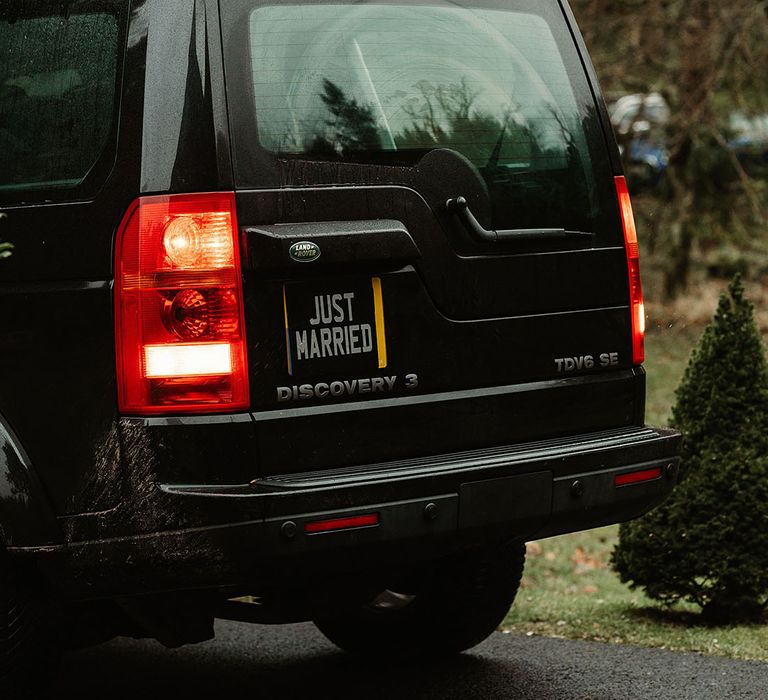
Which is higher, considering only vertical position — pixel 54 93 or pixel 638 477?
pixel 54 93

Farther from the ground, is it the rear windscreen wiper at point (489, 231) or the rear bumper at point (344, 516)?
the rear windscreen wiper at point (489, 231)

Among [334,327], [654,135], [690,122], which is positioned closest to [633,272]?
[334,327]

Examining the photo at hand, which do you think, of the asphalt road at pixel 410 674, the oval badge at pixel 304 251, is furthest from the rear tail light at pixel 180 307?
the asphalt road at pixel 410 674

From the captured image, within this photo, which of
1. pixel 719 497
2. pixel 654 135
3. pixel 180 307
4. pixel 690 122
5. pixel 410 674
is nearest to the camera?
pixel 180 307

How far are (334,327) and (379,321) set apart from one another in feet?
0.46

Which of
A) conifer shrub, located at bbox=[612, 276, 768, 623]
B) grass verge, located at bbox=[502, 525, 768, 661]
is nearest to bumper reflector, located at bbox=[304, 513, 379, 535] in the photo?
grass verge, located at bbox=[502, 525, 768, 661]

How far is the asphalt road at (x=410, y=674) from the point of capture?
4469mm

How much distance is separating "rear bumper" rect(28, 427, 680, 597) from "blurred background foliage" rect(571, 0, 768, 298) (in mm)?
9863

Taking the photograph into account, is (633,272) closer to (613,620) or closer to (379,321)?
(379,321)

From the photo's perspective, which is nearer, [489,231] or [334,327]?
[334,327]

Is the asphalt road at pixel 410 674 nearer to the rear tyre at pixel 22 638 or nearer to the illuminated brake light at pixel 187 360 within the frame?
the rear tyre at pixel 22 638

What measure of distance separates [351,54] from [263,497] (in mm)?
1208

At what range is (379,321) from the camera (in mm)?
3504

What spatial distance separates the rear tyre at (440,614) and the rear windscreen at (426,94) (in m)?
1.21
